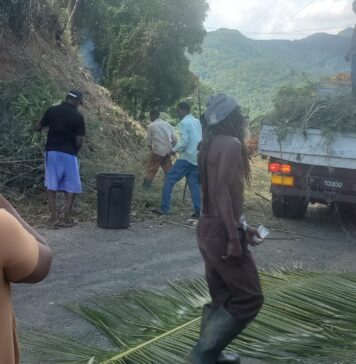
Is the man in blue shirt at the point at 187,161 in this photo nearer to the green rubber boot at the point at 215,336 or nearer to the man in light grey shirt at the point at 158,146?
the man in light grey shirt at the point at 158,146

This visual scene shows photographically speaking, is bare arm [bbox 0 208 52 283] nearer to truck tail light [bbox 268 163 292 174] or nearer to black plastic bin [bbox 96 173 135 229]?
black plastic bin [bbox 96 173 135 229]

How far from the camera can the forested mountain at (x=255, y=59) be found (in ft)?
147

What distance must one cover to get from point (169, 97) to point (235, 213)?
24.7 m

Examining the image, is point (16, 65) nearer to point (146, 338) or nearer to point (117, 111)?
point (117, 111)

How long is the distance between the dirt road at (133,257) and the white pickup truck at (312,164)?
636mm

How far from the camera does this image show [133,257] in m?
6.76

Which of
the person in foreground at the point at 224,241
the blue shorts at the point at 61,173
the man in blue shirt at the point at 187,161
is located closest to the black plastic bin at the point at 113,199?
the blue shorts at the point at 61,173

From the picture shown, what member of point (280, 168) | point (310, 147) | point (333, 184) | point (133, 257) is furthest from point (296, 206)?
point (133, 257)

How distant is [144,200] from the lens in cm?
968

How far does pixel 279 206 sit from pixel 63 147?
3.49m

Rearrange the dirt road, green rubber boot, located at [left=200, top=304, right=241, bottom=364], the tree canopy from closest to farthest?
green rubber boot, located at [left=200, top=304, right=241, bottom=364]
the dirt road
the tree canopy

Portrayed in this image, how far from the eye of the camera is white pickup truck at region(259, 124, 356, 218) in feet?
25.6

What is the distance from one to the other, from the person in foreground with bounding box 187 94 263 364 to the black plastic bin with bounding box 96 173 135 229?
4337 millimetres

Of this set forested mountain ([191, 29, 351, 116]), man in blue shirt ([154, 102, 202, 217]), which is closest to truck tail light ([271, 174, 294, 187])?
man in blue shirt ([154, 102, 202, 217])
